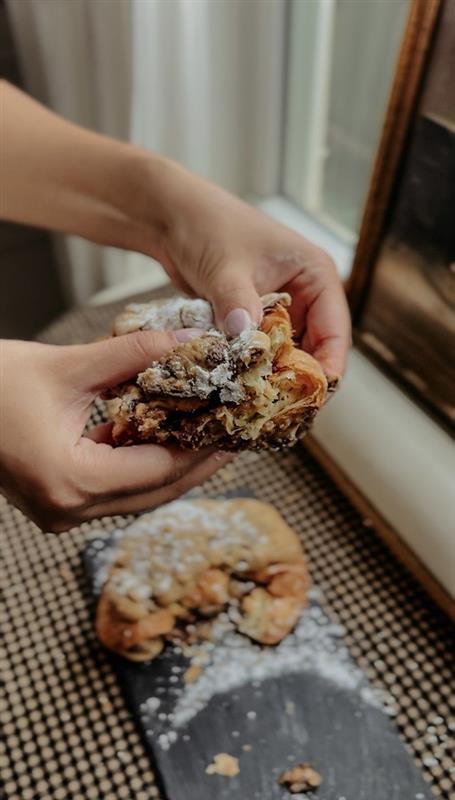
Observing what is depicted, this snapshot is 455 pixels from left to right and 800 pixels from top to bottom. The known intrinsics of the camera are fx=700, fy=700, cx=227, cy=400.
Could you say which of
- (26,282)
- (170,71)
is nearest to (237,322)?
(170,71)

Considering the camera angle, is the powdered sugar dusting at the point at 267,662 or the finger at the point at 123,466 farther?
the powdered sugar dusting at the point at 267,662

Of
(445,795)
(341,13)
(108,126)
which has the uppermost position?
(341,13)

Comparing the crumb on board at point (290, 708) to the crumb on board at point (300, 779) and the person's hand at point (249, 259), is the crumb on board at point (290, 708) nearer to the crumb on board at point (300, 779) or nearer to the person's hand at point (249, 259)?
the crumb on board at point (300, 779)

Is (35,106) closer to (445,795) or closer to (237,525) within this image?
(237,525)

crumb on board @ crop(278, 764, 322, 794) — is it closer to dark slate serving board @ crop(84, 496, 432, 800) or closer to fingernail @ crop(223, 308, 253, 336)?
dark slate serving board @ crop(84, 496, 432, 800)

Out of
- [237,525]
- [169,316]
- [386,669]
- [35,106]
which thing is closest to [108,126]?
[35,106]

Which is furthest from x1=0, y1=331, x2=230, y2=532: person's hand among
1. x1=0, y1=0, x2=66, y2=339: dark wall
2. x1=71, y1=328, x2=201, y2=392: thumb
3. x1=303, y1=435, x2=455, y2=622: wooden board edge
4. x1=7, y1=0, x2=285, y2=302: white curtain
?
x1=0, y1=0, x2=66, y2=339: dark wall

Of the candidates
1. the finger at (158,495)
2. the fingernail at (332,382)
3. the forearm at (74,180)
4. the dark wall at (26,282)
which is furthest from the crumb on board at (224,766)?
the dark wall at (26,282)
